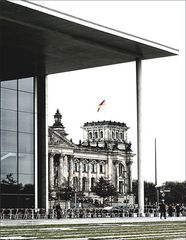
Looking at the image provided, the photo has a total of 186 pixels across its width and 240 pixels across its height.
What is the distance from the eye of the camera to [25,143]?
171 feet

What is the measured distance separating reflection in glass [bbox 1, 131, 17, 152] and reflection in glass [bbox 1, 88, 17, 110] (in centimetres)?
184

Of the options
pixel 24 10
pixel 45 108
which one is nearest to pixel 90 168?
pixel 45 108

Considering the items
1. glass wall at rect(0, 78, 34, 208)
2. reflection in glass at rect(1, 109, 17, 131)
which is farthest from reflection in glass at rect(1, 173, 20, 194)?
reflection in glass at rect(1, 109, 17, 131)

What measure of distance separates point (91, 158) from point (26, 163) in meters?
106

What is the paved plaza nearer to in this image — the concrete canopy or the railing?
the concrete canopy

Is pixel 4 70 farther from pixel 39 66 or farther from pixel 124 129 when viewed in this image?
pixel 124 129

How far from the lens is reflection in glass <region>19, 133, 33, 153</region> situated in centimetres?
5166

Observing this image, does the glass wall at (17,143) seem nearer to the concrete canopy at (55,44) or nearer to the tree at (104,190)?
the concrete canopy at (55,44)

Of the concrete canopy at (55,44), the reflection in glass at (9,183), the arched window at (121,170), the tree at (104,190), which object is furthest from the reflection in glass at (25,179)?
the arched window at (121,170)

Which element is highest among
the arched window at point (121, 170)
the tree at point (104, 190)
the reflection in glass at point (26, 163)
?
the reflection in glass at point (26, 163)

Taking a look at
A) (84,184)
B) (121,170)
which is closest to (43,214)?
(84,184)

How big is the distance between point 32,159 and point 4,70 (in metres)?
6.69

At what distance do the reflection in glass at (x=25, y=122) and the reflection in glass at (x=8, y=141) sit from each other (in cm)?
110

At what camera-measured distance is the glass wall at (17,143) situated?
4994cm
